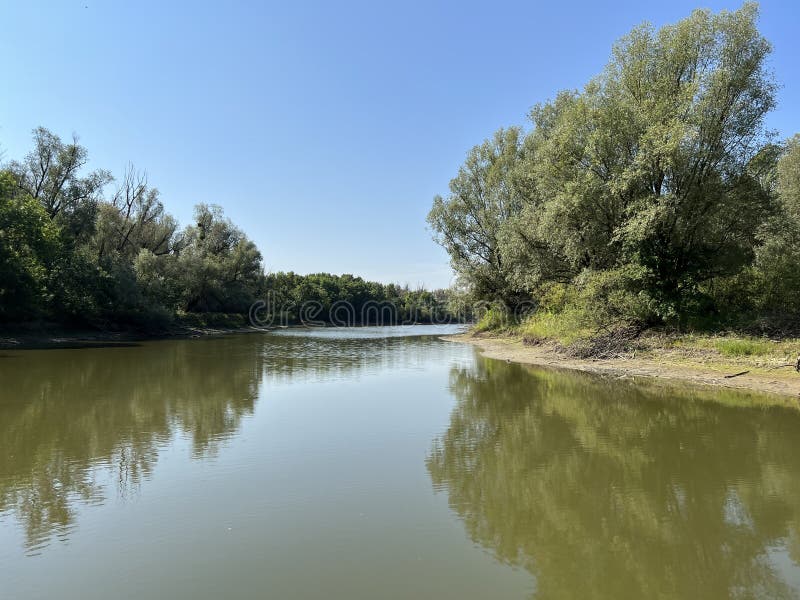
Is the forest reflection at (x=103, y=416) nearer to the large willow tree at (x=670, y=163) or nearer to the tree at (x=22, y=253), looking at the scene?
the tree at (x=22, y=253)

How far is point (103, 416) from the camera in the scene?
38.6 ft

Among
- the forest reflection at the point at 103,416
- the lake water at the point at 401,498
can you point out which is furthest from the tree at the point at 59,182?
the lake water at the point at 401,498

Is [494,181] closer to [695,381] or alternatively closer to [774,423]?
[695,381]

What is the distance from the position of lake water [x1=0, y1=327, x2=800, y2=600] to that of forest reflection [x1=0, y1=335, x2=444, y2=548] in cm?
7

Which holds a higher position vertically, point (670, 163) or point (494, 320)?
point (670, 163)

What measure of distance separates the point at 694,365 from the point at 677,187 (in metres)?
8.47

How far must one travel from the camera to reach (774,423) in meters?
10.4

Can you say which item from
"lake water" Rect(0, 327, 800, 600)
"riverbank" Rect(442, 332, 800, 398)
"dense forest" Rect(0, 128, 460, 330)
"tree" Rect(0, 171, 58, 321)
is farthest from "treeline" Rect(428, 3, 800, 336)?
"tree" Rect(0, 171, 58, 321)

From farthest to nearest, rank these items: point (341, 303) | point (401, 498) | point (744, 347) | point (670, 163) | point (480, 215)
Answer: point (341, 303) < point (480, 215) < point (670, 163) < point (744, 347) < point (401, 498)

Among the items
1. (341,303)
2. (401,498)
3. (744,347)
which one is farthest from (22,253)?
(341,303)

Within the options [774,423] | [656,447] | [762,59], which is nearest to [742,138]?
[762,59]

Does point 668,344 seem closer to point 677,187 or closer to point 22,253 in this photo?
point 677,187

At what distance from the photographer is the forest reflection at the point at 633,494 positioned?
4.70 metres

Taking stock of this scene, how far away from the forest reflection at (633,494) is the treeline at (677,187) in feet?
33.2
